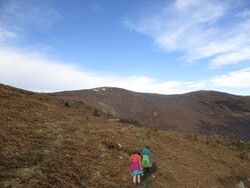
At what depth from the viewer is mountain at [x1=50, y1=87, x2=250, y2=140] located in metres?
31.3

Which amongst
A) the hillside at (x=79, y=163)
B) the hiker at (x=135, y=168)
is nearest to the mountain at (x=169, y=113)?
the hillside at (x=79, y=163)

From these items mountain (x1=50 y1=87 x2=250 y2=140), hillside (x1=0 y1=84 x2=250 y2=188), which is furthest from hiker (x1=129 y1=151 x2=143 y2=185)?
mountain (x1=50 y1=87 x2=250 y2=140)

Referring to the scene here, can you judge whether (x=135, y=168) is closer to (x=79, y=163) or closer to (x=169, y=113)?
(x=79, y=163)

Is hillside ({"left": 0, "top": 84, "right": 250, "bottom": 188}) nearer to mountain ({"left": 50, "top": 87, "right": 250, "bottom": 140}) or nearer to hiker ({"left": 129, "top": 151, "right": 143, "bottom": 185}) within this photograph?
hiker ({"left": 129, "top": 151, "right": 143, "bottom": 185})

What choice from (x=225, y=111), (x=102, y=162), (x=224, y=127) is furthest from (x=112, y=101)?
(x=225, y=111)

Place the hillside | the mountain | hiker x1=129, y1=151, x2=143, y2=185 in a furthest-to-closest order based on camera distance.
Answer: the mountain < hiker x1=129, y1=151, x2=143, y2=185 < the hillside

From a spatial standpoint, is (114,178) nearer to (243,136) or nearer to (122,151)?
(122,151)

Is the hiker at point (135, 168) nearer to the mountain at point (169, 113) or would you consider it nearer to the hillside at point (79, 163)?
the hillside at point (79, 163)

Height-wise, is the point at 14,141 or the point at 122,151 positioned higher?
the point at 14,141

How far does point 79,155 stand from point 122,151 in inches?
112

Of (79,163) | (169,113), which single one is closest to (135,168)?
(79,163)

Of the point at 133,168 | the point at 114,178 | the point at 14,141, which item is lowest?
the point at 114,178

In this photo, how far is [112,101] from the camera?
34.8m

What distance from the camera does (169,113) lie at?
3597 cm
